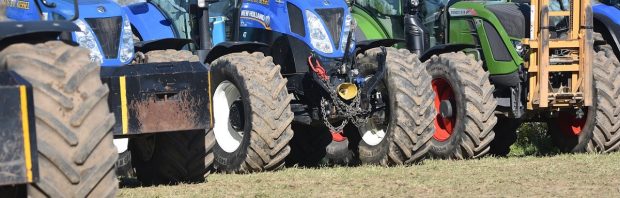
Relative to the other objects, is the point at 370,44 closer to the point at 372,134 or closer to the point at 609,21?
the point at 372,134

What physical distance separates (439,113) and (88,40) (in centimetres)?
452

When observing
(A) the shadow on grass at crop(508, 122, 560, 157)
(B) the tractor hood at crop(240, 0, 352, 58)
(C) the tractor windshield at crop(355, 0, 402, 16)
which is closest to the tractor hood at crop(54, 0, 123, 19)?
(B) the tractor hood at crop(240, 0, 352, 58)

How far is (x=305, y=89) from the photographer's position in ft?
49.5

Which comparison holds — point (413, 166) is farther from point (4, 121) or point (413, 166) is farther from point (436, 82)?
point (4, 121)

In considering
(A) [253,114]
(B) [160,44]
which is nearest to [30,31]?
(A) [253,114]

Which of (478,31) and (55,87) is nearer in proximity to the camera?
(55,87)

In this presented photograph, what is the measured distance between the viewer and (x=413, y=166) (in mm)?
14430

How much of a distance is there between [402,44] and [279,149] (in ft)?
11.7

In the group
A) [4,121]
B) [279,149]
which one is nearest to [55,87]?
[4,121]

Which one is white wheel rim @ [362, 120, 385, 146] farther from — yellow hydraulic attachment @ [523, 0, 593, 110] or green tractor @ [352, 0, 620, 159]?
yellow hydraulic attachment @ [523, 0, 593, 110]

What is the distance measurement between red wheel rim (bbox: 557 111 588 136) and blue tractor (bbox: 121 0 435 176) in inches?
93.7

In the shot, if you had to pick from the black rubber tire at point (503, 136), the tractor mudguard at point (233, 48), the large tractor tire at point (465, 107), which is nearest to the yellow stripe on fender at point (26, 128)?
the tractor mudguard at point (233, 48)

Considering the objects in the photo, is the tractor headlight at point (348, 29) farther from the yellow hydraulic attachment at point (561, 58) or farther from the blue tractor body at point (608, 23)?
the blue tractor body at point (608, 23)

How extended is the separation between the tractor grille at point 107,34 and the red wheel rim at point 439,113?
13.4ft
